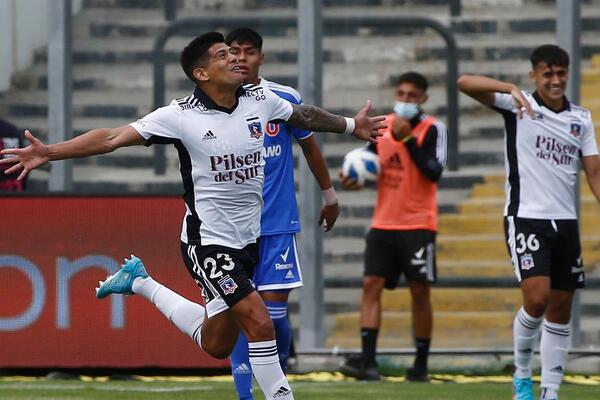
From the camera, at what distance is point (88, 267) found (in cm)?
1134

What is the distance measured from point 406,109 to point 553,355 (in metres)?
2.66

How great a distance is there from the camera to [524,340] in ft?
31.4

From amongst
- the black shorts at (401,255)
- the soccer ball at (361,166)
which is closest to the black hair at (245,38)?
the soccer ball at (361,166)

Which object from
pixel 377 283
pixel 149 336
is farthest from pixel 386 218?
pixel 149 336

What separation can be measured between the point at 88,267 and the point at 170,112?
396 cm

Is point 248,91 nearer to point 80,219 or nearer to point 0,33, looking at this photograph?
point 80,219

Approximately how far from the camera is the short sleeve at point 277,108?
7.90 m

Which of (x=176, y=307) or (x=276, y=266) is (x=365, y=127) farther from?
(x=176, y=307)

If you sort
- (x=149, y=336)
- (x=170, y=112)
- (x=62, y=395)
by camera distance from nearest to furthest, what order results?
(x=170, y=112)
(x=62, y=395)
(x=149, y=336)

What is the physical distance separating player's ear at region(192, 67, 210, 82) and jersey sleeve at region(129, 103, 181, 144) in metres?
0.24

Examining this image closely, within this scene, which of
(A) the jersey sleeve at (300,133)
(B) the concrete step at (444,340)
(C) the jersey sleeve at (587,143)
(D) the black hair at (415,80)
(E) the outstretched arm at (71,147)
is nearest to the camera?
(E) the outstretched arm at (71,147)

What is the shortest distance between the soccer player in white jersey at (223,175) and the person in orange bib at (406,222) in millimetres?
3494

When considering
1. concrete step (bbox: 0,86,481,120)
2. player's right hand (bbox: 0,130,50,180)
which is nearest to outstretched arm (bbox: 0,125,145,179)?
player's right hand (bbox: 0,130,50,180)

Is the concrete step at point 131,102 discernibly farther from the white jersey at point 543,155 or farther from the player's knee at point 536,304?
the player's knee at point 536,304
